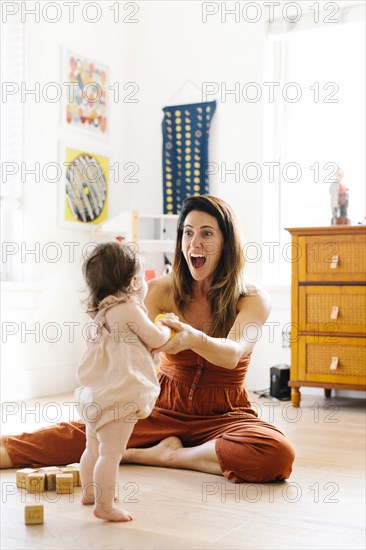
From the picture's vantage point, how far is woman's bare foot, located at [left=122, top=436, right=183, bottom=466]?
249 cm

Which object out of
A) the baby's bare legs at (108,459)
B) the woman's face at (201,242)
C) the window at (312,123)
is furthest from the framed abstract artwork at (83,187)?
the baby's bare legs at (108,459)

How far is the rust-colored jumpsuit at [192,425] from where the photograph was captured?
234cm

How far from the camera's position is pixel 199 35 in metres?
4.98

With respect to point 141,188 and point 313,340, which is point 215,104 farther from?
point 313,340

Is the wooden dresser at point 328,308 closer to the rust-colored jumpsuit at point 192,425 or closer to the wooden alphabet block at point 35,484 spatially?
the rust-colored jumpsuit at point 192,425

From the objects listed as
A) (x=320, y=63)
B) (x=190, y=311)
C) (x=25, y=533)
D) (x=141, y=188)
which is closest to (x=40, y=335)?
(x=141, y=188)

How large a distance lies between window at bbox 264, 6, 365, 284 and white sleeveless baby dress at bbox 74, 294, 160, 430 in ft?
9.57

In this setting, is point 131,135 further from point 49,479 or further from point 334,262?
point 49,479

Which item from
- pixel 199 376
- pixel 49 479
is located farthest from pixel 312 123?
pixel 49 479

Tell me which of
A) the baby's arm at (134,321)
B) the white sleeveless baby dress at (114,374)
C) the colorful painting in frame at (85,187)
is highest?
the colorful painting in frame at (85,187)

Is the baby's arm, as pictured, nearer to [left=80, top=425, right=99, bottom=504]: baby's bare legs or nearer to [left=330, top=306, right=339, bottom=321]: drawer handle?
[left=80, top=425, right=99, bottom=504]: baby's bare legs

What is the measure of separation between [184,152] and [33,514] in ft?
11.3

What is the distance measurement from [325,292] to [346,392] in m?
0.84

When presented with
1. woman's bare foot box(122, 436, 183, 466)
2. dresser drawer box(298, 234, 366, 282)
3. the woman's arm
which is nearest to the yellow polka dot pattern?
dresser drawer box(298, 234, 366, 282)
